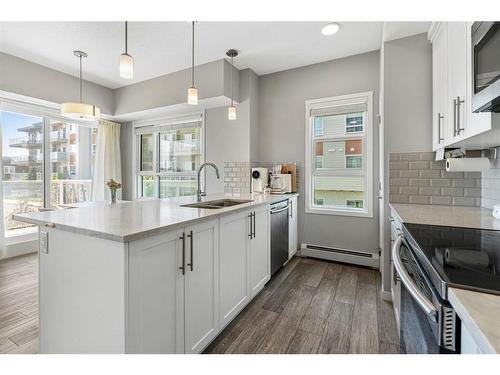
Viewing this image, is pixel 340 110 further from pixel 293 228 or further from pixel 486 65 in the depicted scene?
pixel 486 65

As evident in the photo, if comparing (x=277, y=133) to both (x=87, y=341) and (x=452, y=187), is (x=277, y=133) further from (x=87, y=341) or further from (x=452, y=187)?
(x=87, y=341)

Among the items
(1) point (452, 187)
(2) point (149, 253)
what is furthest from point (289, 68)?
(2) point (149, 253)

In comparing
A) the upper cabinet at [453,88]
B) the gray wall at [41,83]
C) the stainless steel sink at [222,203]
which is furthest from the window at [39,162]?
the upper cabinet at [453,88]

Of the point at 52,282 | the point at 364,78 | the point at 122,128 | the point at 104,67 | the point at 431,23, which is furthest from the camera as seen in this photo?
the point at 122,128

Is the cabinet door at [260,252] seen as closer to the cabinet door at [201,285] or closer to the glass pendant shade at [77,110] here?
the cabinet door at [201,285]

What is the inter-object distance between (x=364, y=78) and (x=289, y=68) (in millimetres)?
1043

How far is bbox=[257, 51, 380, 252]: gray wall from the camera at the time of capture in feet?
9.92

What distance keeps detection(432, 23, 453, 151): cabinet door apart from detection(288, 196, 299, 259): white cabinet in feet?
5.41

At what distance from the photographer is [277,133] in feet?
11.8

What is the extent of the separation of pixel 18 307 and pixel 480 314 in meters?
3.11

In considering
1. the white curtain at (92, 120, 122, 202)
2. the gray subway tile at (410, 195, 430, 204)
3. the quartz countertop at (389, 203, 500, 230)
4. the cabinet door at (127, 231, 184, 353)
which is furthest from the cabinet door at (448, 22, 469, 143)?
the white curtain at (92, 120, 122, 202)

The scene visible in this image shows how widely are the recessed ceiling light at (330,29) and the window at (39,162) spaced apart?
417 centimetres

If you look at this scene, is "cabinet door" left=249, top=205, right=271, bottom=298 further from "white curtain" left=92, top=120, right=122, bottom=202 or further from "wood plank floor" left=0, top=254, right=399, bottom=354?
"white curtain" left=92, top=120, right=122, bottom=202
